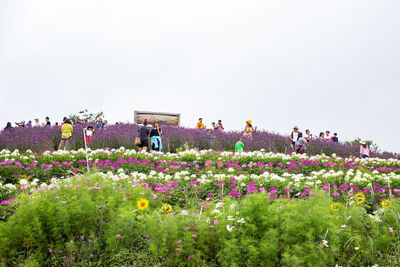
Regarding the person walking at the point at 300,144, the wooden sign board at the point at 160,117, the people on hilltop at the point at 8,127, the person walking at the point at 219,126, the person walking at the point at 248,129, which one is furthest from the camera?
the wooden sign board at the point at 160,117

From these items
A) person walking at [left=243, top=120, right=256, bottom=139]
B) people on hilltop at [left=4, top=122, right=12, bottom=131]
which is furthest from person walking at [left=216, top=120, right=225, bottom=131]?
people on hilltop at [left=4, top=122, right=12, bottom=131]

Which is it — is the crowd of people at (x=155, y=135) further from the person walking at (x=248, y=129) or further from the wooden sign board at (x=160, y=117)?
the wooden sign board at (x=160, y=117)

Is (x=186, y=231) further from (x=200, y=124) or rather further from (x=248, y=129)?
(x=200, y=124)

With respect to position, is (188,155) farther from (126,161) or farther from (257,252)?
(257,252)

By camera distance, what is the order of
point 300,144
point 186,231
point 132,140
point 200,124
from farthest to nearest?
point 200,124, point 300,144, point 132,140, point 186,231

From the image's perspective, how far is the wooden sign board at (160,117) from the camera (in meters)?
22.8

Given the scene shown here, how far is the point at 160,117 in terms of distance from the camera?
2302 centimetres

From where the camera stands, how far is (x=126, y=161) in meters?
9.88

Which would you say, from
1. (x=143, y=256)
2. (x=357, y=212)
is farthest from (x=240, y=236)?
(x=357, y=212)

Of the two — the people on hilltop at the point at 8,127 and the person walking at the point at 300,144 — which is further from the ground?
the people on hilltop at the point at 8,127

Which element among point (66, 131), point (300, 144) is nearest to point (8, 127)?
point (66, 131)

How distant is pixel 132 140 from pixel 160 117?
6920 millimetres

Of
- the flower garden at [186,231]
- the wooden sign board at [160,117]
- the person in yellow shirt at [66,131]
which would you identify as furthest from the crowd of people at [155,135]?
the flower garden at [186,231]

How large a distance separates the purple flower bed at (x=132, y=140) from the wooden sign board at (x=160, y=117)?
3.56 m
